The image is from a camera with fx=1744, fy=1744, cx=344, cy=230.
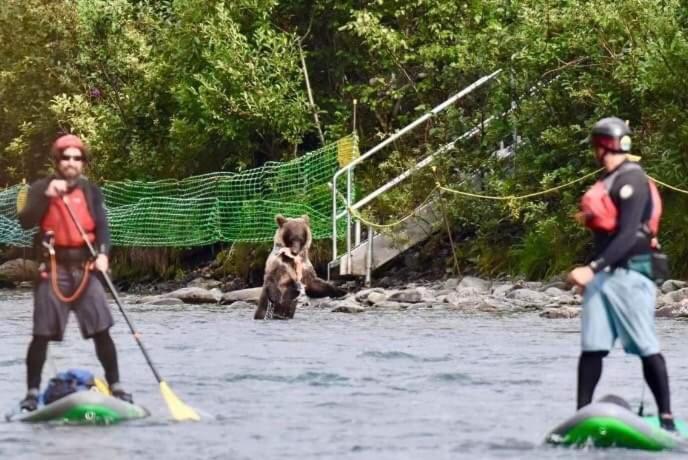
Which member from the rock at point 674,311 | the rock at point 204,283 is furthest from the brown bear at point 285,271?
the rock at point 204,283

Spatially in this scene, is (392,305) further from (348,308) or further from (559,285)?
(559,285)

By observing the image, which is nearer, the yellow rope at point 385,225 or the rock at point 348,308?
the rock at point 348,308

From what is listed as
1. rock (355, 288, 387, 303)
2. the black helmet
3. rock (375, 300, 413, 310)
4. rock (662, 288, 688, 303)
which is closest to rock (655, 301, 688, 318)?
rock (662, 288, 688, 303)

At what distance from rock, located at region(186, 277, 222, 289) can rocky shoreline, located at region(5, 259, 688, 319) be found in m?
1.60

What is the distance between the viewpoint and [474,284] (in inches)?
927

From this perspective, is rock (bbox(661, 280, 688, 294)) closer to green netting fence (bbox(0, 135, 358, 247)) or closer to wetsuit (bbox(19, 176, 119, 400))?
green netting fence (bbox(0, 135, 358, 247))

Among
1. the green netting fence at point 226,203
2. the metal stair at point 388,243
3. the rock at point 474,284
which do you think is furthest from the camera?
the green netting fence at point 226,203

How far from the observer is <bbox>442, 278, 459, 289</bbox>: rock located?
2387 cm

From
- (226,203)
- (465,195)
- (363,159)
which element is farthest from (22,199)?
(226,203)

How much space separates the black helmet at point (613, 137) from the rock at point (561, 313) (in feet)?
34.0

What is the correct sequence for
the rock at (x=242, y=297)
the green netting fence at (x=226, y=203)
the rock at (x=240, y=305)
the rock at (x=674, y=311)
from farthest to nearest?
the green netting fence at (x=226, y=203)
the rock at (x=242, y=297)
the rock at (x=240, y=305)
the rock at (x=674, y=311)

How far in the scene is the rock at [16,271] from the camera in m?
34.3

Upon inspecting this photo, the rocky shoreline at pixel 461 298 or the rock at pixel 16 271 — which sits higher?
the rocky shoreline at pixel 461 298

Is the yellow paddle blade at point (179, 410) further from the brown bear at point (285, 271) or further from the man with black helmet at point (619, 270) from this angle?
the brown bear at point (285, 271)
